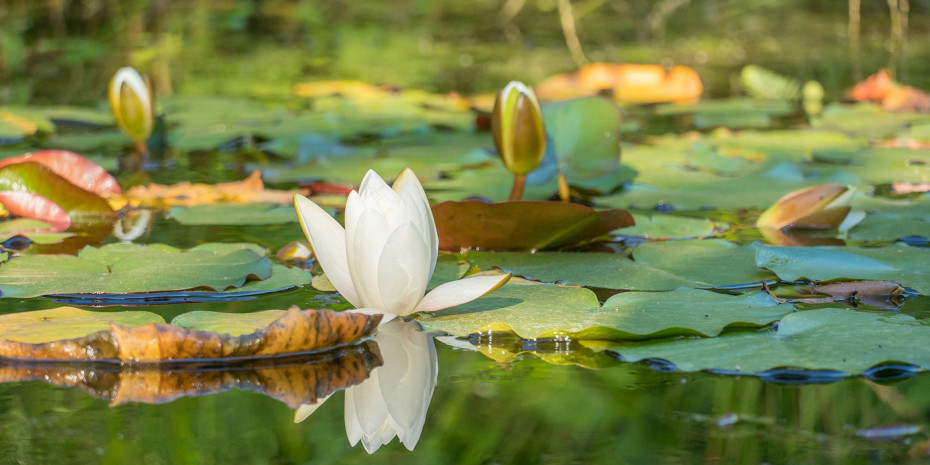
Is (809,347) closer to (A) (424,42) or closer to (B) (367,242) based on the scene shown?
(B) (367,242)

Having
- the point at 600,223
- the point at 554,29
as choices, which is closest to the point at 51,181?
the point at 600,223

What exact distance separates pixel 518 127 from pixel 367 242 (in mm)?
643

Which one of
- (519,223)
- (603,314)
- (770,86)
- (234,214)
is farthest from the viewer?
(770,86)

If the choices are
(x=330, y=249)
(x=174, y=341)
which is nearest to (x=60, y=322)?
(x=174, y=341)

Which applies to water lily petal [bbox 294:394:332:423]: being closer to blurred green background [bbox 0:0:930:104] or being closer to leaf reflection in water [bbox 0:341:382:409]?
leaf reflection in water [bbox 0:341:382:409]

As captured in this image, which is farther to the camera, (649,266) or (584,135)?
(584,135)

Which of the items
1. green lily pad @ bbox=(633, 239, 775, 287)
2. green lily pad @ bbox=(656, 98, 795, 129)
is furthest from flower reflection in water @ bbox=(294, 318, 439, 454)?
green lily pad @ bbox=(656, 98, 795, 129)

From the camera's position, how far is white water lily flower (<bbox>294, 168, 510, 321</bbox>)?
1019mm

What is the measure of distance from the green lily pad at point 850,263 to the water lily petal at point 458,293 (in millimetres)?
429

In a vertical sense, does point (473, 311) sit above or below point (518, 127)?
below

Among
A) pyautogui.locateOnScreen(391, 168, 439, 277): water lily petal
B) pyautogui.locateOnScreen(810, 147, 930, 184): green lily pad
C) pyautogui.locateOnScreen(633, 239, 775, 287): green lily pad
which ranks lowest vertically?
pyautogui.locateOnScreen(810, 147, 930, 184): green lily pad

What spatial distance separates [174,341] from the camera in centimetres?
94

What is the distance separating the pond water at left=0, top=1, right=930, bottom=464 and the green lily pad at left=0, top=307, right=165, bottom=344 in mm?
35

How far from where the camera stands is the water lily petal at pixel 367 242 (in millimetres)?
1018
